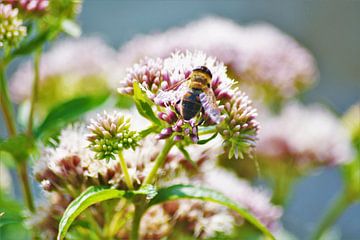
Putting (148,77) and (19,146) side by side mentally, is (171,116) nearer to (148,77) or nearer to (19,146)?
(148,77)

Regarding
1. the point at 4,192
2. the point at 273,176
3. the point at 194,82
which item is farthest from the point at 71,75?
the point at 194,82

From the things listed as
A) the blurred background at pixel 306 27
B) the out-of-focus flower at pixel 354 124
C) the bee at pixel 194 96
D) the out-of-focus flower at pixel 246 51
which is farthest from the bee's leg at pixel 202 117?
the blurred background at pixel 306 27

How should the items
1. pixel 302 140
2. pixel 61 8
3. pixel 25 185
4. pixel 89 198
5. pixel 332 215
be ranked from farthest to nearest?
pixel 302 140 → pixel 332 215 → pixel 61 8 → pixel 25 185 → pixel 89 198

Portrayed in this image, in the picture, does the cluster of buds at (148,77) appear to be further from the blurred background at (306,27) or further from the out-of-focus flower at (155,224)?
the blurred background at (306,27)

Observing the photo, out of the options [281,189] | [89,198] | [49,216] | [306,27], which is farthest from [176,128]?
[306,27]

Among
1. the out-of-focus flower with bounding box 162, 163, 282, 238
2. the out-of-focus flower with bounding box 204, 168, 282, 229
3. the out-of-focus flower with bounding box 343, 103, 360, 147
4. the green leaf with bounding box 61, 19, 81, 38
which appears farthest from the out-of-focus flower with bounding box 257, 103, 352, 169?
the green leaf with bounding box 61, 19, 81, 38

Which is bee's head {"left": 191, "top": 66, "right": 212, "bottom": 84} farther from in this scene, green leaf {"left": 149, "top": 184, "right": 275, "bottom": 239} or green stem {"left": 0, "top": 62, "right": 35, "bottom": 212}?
green stem {"left": 0, "top": 62, "right": 35, "bottom": 212}

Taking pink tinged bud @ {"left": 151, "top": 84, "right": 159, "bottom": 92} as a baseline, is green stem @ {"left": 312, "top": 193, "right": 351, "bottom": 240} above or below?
above
